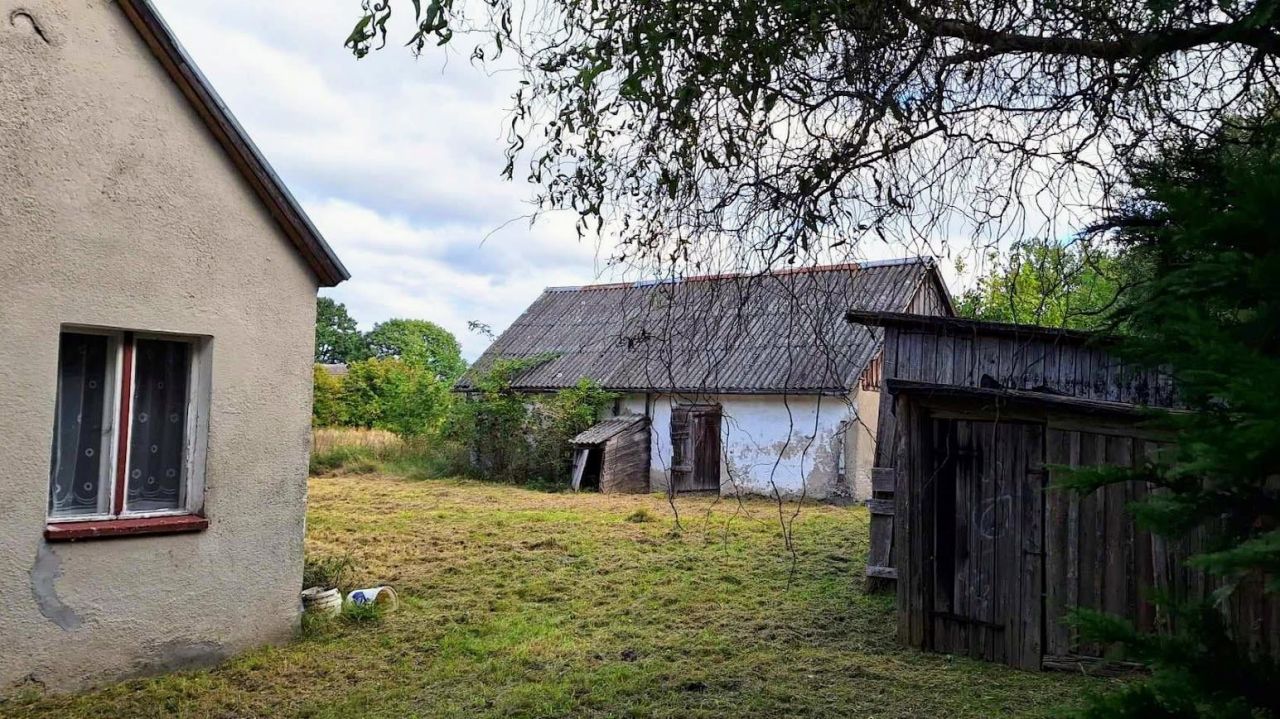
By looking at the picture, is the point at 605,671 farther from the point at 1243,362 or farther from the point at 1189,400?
the point at 1243,362

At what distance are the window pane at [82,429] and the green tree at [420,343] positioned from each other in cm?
5252

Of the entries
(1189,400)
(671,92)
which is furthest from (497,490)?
(1189,400)

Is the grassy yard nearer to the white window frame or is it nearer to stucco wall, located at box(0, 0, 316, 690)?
stucco wall, located at box(0, 0, 316, 690)

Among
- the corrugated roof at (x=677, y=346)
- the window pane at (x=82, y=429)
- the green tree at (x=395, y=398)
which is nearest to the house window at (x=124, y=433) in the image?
the window pane at (x=82, y=429)

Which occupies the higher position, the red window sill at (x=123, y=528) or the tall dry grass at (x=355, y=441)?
the red window sill at (x=123, y=528)

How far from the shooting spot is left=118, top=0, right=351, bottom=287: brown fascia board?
626 centimetres

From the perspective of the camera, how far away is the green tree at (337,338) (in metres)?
59.5

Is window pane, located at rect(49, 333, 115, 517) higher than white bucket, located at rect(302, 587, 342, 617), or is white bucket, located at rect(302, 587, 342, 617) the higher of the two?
window pane, located at rect(49, 333, 115, 517)

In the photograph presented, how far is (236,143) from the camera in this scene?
22.0 feet

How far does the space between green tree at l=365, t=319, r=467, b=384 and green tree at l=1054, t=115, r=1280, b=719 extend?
57408mm

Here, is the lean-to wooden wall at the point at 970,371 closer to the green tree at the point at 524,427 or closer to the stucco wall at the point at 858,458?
the stucco wall at the point at 858,458

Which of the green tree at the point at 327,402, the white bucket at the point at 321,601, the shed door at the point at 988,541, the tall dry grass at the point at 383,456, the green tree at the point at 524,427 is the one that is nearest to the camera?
the shed door at the point at 988,541

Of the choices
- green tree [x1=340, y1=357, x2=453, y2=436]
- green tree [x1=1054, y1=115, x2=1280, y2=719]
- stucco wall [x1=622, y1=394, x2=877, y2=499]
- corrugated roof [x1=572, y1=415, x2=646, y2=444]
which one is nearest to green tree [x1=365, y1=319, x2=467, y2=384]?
green tree [x1=340, y1=357, x2=453, y2=436]

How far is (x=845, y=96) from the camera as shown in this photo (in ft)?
15.3
